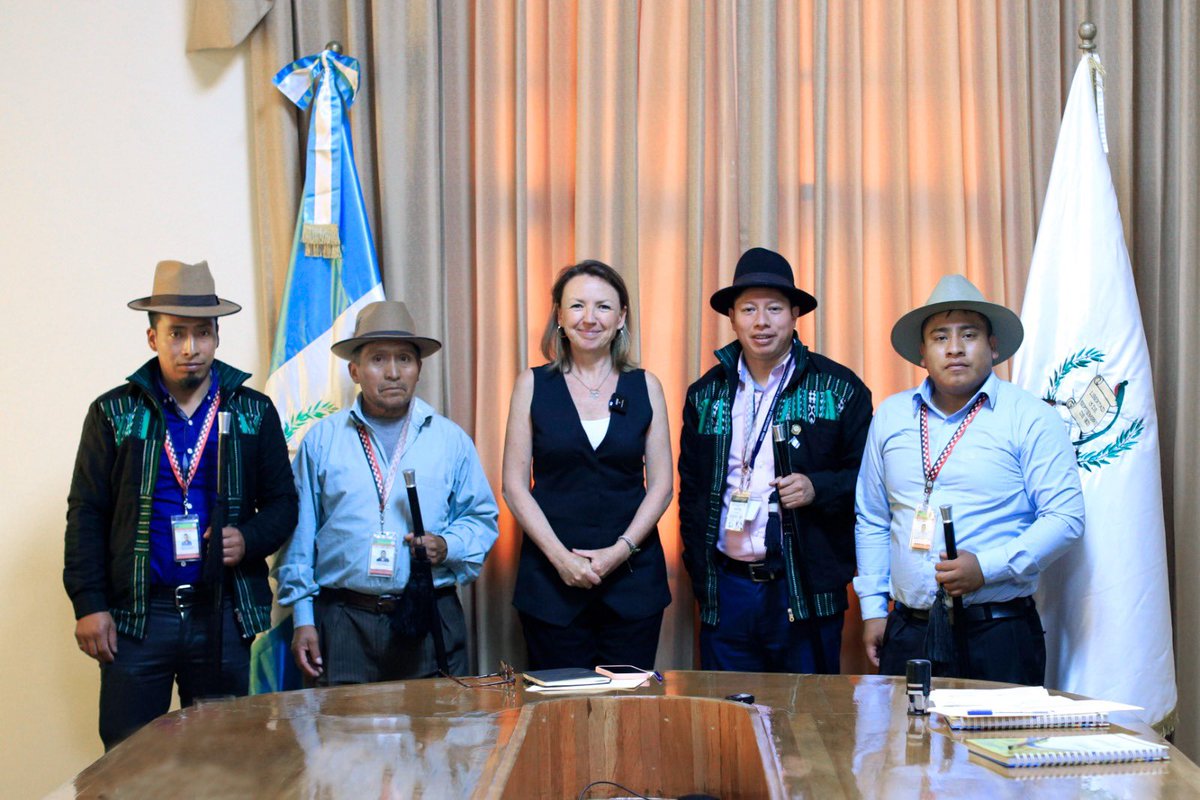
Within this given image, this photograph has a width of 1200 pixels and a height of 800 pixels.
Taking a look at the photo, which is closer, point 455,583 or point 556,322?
point 455,583

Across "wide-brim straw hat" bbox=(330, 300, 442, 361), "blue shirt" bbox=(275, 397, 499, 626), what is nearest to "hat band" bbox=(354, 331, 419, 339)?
"wide-brim straw hat" bbox=(330, 300, 442, 361)

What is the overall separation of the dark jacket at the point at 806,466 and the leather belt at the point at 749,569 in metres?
0.03

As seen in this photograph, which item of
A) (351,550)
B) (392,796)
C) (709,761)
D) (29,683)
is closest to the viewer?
(392,796)

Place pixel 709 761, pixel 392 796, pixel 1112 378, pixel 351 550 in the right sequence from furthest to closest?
pixel 1112 378
pixel 351 550
pixel 709 761
pixel 392 796

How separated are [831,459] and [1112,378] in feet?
3.06

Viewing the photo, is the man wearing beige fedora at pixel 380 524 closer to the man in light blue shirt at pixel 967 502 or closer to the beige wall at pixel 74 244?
the beige wall at pixel 74 244

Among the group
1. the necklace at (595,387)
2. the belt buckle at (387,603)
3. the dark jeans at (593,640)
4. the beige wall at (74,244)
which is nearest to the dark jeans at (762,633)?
the dark jeans at (593,640)

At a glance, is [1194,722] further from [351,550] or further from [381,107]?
[381,107]

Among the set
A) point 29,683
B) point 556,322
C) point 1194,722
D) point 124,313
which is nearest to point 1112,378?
point 1194,722

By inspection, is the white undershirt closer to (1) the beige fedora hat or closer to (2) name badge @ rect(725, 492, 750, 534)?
(2) name badge @ rect(725, 492, 750, 534)

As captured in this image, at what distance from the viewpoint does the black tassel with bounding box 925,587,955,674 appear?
2.94 m

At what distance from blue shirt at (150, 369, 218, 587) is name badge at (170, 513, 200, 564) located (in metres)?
0.02

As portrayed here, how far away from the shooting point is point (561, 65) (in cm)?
408

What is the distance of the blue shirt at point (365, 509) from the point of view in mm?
3305
